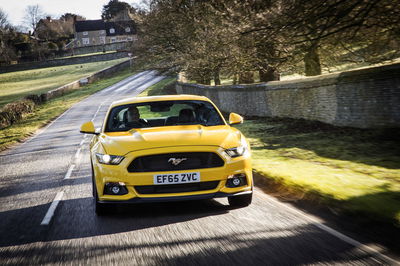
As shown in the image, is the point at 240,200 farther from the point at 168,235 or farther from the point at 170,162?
the point at 168,235

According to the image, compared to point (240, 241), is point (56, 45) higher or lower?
higher

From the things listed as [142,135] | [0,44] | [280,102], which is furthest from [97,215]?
[0,44]

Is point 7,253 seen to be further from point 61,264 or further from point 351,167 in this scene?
point 351,167

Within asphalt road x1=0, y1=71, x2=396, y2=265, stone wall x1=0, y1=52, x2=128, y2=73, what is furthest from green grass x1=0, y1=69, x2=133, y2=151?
stone wall x1=0, y1=52, x2=128, y2=73

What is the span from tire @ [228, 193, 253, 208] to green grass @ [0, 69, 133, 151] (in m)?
16.5

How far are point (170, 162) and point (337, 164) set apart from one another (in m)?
4.58

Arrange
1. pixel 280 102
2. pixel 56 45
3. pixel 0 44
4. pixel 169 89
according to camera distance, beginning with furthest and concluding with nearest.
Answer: pixel 56 45, pixel 0 44, pixel 169 89, pixel 280 102

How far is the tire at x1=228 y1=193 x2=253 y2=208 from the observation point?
243 inches

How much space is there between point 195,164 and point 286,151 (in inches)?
231

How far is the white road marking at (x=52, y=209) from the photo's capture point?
241 inches

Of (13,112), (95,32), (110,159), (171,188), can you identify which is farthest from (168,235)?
(95,32)

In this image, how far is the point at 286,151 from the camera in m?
11.2

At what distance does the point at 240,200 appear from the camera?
6.18 m

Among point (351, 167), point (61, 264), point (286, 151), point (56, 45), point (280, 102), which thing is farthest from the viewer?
point (56, 45)
